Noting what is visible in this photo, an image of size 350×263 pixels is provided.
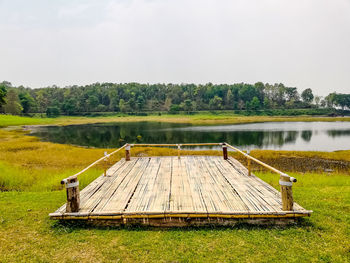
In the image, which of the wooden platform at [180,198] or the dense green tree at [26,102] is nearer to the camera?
the wooden platform at [180,198]

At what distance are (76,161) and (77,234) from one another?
14706 mm

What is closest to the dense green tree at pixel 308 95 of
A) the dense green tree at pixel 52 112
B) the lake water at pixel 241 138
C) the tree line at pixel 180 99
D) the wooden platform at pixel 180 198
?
the tree line at pixel 180 99

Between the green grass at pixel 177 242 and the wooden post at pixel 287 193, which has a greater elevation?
the wooden post at pixel 287 193

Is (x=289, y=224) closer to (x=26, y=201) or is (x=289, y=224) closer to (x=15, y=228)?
(x=15, y=228)

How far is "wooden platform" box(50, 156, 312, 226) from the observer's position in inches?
218

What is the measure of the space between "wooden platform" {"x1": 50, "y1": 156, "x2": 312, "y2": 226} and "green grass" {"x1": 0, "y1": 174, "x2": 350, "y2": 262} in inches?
10.7

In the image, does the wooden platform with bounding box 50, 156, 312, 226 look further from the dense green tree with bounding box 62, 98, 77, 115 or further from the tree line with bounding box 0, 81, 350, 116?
the dense green tree with bounding box 62, 98, 77, 115

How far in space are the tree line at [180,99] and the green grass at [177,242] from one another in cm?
11719

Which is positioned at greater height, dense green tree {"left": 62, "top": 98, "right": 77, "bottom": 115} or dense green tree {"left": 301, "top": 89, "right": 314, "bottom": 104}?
dense green tree {"left": 301, "top": 89, "right": 314, "bottom": 104}

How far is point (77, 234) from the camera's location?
532cm

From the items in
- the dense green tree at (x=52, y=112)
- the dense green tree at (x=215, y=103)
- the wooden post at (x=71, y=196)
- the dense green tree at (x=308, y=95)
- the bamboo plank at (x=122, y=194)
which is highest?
the dense green tree at (x=308, y=95)

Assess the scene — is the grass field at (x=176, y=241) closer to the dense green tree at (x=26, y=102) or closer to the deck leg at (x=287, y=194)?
the deck leg at (x=287, y=194)

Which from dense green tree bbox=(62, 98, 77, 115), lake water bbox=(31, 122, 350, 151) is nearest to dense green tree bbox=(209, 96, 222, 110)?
dense green tree bbox=(62, 98, 77, 115)

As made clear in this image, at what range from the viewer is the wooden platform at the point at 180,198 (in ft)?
18.2
